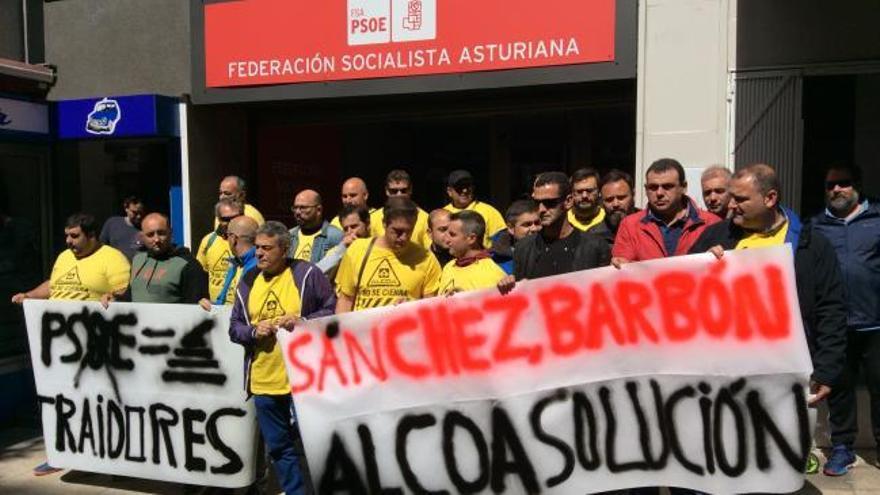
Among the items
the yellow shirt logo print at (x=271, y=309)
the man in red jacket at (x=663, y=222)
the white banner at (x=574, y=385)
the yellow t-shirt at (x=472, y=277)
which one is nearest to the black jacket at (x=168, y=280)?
the yellow shirt logo print at (x=271, y=309)

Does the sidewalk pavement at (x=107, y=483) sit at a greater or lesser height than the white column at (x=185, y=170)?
lesser

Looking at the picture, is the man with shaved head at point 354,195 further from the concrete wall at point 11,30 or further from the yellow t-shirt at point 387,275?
the concrete wall at point 11,30

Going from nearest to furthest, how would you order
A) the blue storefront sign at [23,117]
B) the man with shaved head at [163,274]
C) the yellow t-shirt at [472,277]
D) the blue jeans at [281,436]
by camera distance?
1. the yellow t-shirt at [472,277]
2. the blue jeans at [281,436]
3. the man with shaved head at [163,274]
4. the blue storefront sign at [23,117]

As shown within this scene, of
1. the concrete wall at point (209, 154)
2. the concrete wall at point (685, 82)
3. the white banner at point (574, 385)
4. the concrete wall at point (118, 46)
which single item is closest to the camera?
the white banner at point (574, 385)

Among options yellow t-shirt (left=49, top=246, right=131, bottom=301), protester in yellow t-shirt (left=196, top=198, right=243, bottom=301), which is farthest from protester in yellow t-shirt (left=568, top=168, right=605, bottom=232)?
yellow t-shirt (left=49, top=246, right=131, bottom=301)

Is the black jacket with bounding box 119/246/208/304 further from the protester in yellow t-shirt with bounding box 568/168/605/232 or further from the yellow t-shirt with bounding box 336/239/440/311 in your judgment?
the protester in yellow t-shirt with bounding box 568/168/605/232

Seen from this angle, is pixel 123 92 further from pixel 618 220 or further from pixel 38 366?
pixel 618 220

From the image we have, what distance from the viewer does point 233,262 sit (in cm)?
500

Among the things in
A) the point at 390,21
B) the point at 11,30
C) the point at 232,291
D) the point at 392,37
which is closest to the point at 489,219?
the point at 232,291

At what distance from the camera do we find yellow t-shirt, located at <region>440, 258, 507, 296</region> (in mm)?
4109

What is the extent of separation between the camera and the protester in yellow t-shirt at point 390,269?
439 cm

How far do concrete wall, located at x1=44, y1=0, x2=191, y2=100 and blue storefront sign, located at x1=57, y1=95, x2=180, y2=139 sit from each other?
0.31 m

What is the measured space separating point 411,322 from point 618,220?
1598mm

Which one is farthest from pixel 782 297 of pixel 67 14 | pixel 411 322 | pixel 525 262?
pixel 67 14
